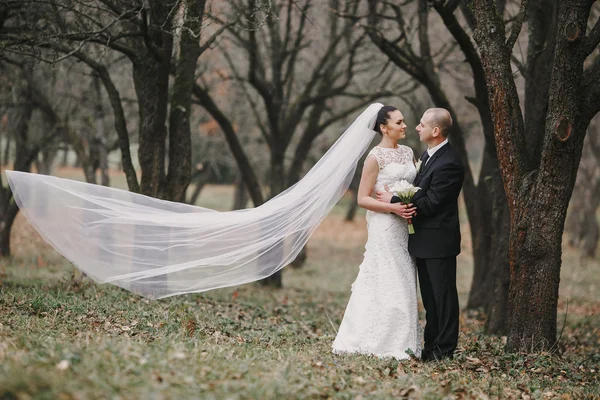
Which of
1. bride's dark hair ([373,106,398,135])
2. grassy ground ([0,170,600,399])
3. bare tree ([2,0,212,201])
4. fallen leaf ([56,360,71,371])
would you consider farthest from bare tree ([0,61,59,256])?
fallen leaf ([56,360,71,371])

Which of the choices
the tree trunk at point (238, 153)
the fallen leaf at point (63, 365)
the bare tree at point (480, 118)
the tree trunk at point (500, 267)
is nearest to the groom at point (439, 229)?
the bare tree at point (480, 118)

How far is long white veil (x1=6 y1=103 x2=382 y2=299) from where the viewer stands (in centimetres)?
758

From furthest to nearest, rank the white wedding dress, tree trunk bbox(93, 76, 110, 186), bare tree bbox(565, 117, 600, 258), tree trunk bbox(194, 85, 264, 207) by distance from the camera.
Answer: bare tree bbox(565, 117, 600, 258) → tree trunk bbox(93, 76, 110, 186) → tree trunk bbox(194, 85, 264, 207) → the white wedding dress

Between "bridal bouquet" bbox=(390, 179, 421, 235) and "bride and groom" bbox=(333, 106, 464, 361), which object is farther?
"bride and groom" bbox=(333, 106, 464, 361)

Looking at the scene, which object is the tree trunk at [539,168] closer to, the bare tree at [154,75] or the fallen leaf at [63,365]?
the bare tree at [154,75]

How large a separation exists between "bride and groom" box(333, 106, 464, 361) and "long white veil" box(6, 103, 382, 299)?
1.68 feet

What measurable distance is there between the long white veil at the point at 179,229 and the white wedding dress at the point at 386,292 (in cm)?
57

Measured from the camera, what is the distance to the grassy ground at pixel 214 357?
443 cm

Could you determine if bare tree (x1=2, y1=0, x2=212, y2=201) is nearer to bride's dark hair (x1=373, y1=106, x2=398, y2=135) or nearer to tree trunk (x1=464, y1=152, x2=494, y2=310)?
bride's dark hair (x1=373, y1=106, x2=398, y2=135)

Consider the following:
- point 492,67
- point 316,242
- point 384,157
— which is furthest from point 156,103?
point 316,242

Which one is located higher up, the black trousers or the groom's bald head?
the groom's bald head

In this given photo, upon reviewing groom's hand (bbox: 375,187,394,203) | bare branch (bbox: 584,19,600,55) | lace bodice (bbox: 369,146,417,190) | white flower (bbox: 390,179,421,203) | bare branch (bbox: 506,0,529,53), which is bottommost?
groom's hand (bbox: 375,187,394,203)

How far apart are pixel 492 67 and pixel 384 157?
154 cm

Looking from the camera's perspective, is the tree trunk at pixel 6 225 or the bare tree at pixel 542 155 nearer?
the bare tree at pixel 542 155
